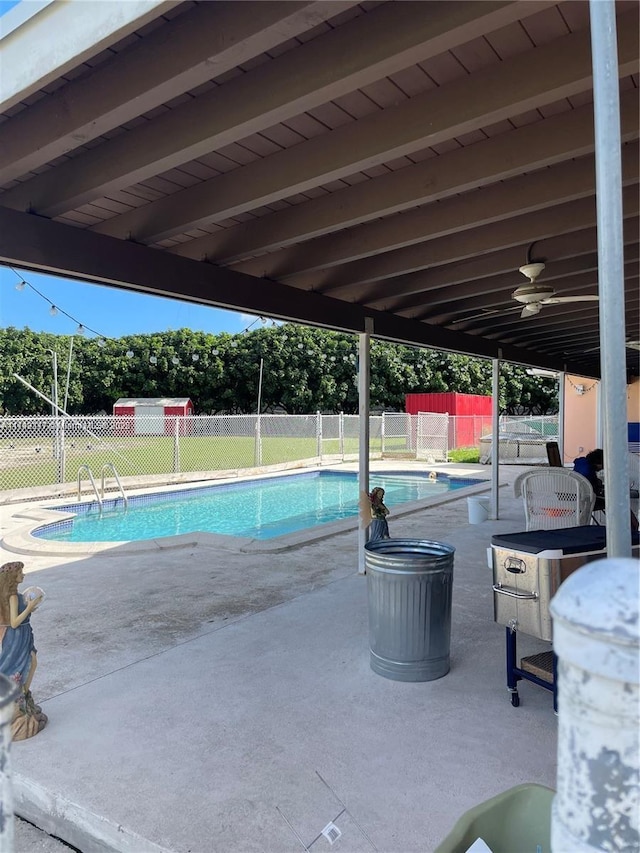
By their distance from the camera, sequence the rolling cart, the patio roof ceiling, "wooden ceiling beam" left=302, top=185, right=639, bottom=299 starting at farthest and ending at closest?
"wooden ceiling beam" left=302, top=185, right=639, bottom=299
the rolling cart
the patio roof ceiling

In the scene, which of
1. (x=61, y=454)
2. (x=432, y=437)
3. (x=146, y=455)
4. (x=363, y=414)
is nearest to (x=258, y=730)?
(x=363, y=414)

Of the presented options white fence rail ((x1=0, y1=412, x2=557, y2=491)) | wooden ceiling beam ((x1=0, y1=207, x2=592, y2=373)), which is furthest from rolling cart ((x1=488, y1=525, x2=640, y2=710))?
white fence rail ((x1=0, y1=412, x2=557, y2=491))

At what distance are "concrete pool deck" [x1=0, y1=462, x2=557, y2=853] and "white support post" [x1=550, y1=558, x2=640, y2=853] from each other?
60.3 inches

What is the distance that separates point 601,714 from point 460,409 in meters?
25.1

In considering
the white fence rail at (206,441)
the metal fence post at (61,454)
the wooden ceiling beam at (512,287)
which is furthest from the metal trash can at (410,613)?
the metal fence post at (61,454)

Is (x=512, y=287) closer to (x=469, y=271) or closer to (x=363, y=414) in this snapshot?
(x=469, y=271)

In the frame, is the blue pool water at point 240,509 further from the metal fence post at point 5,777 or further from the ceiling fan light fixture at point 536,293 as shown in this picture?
the metal fence post at point 5,777

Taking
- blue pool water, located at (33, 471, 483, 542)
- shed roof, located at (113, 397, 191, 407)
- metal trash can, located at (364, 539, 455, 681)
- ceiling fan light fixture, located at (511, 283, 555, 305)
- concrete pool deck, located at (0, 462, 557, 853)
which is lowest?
blue pool water, located at (33, 471, 483, 542)

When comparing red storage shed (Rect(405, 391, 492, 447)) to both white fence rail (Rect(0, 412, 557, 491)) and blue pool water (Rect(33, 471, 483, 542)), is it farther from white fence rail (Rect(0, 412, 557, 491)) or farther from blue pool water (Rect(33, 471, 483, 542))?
blue pool water (Rect(33, 471, 483, 542))

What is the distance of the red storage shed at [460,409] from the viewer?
22.5 meters

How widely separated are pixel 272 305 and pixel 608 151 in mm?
→ 3678

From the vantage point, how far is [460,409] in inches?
994

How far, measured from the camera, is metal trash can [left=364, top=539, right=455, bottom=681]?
3.28 metres

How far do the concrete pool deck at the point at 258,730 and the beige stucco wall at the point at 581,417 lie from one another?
14035 mm
